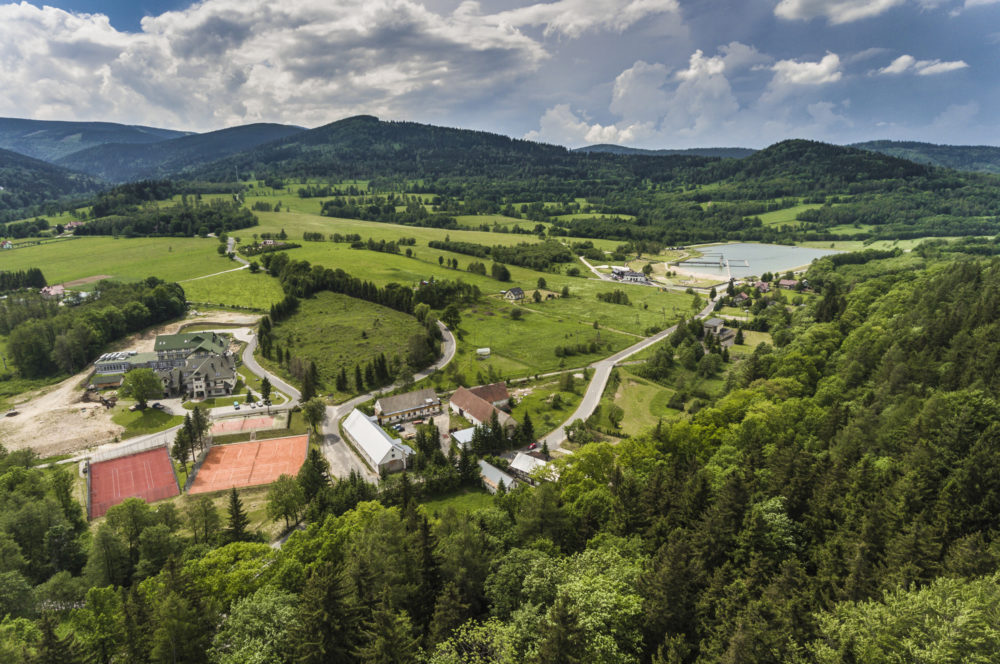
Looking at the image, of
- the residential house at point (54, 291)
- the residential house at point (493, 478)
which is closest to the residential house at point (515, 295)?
the residential house at point (493, 478)

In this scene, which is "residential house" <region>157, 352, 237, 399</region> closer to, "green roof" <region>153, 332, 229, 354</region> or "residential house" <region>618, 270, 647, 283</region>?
"green roof" <region>153, 332, 229, 354</region>

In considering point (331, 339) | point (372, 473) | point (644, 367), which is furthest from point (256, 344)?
point (644, 367)

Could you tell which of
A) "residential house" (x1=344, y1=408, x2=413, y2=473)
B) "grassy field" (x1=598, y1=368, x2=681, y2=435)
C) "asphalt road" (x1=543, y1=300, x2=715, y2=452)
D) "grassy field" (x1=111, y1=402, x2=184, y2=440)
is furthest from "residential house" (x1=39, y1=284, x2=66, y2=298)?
"grassy field" (x1=598, y1=368, x2=681, y2=435)

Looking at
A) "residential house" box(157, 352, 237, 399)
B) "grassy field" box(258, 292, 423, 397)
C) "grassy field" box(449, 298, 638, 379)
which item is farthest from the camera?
"grassy field" box(258, 292, 423, 397)

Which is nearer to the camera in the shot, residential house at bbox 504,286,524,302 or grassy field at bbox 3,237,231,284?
residential house at bbox 504,286,524,302

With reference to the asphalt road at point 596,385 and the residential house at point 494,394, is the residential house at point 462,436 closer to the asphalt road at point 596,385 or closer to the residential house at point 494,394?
the residential house at point 494,394

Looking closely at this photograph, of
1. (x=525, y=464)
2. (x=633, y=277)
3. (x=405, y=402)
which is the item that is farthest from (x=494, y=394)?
(x=633, y=277)

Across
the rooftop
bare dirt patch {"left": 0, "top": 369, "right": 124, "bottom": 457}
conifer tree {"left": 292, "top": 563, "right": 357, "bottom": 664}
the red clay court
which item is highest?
conifer tree {"left": 292, "top": 563, "right": 357, "bottom": 664}
